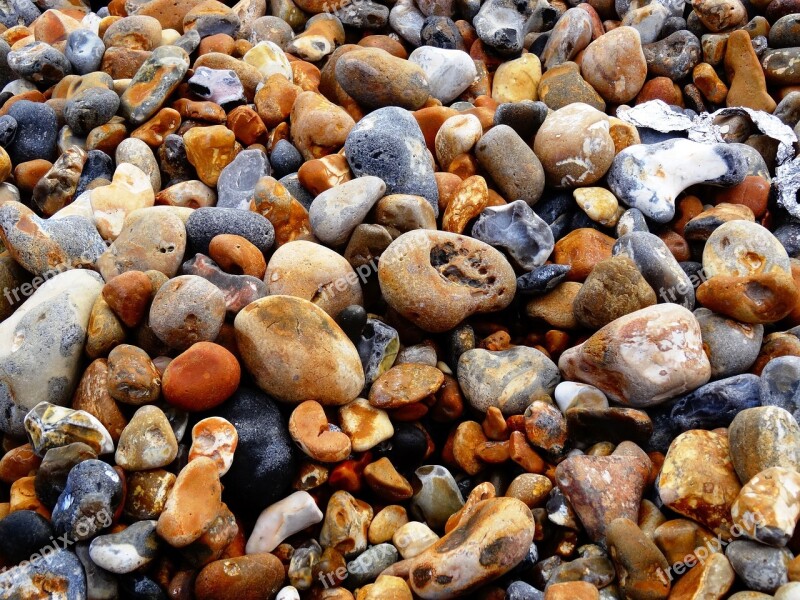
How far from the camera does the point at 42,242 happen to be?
2.90 m

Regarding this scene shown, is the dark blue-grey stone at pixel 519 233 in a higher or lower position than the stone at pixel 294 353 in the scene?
higher

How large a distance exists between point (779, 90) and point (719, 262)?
1.84m

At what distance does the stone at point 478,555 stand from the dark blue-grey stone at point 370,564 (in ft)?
0.63

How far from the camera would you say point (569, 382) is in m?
2.67

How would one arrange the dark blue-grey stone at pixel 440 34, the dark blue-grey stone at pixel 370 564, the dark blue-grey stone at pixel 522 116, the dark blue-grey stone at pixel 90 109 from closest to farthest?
the dark blue-grey stone at pixel 370 564
the dark blue-grey stone at pixel 522 116
the dark blue-grey stone at pixel 90 109
the dark blue-grey stone at pixel 440 34

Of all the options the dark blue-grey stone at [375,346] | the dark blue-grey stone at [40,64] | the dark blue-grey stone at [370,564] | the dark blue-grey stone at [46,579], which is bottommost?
the dark blue-grey stone at [370,564]

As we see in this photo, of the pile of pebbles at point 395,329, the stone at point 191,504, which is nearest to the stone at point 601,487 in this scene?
the pile of pebbles at point 395,329

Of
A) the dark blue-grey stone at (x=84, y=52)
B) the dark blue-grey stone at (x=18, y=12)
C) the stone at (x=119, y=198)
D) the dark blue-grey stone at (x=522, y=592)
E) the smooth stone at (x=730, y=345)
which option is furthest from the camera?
the dark blue-grey stone at (x=18, y=12)

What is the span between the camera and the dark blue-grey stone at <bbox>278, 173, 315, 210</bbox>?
11.1 ft

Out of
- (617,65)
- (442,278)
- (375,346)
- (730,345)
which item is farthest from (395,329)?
(617,65)

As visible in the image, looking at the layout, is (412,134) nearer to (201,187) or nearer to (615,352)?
(201,187)

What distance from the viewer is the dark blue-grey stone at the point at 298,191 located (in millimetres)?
3379

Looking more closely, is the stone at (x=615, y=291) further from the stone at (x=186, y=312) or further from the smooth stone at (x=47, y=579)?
the smooth stone at (x=47, y=579)

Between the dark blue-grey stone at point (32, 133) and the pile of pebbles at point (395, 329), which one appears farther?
the dark blue-grey stone at point (32, 133)
